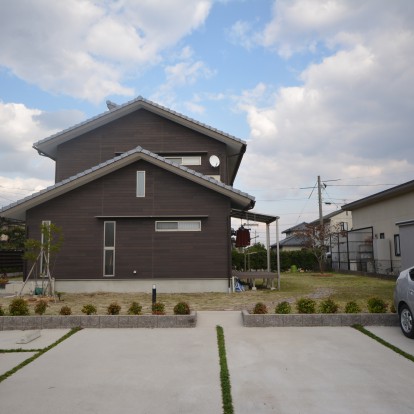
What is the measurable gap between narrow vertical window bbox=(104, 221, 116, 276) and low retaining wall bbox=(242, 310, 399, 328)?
293 inches

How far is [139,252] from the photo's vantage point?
14438 millimetres

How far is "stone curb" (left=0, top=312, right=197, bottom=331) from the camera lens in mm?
8211

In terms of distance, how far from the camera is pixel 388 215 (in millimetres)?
23453

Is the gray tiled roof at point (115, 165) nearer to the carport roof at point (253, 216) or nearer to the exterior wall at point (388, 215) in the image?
the carport roof at point (253, 216)

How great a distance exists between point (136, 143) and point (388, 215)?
15441 millimetres

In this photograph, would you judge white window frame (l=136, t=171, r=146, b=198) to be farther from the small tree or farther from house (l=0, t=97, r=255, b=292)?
the small tree

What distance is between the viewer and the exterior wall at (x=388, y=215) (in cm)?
2127

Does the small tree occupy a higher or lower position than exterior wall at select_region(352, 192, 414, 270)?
lower

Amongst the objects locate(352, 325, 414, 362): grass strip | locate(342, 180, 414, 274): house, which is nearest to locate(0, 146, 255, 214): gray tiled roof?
locate(352, 325, 414, 362): grass strip

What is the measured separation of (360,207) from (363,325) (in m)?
21.5

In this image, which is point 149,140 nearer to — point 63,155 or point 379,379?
point 63,155

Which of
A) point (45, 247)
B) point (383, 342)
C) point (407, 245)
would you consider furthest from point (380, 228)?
point (45, 247)

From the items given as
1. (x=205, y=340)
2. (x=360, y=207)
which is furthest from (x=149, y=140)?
(x=360, y=207)

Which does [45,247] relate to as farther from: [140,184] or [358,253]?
[358,253]
